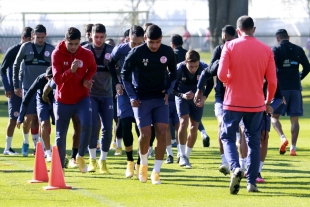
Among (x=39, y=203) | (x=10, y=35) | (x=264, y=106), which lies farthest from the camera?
(x=10, y=35)

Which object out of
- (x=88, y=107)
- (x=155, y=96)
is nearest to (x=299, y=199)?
(x=155, y=96)

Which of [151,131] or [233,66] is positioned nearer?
[233,66]

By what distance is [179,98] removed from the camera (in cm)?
1391

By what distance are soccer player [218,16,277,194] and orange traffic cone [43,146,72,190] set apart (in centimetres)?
211

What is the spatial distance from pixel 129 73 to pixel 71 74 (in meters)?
0.84

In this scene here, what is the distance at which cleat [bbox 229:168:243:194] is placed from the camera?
407 inches

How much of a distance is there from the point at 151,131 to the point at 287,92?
4.25m

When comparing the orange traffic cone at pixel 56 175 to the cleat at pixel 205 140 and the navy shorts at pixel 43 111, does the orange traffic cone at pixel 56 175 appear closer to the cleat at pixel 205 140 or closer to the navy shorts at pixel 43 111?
the navy shorts at pixel 43 111

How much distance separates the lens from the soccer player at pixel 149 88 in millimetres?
11539

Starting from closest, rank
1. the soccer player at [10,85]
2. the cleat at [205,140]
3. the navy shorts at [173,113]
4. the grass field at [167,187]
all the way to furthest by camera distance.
Answer: the grass field at [167,187]
the navy shorts at [173,113]
the soccer player at [10,85]
the cleat at [205,140]

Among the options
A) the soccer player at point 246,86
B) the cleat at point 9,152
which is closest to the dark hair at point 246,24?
the soccer player at point 246,86

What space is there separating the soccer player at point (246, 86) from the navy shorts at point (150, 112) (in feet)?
3.87

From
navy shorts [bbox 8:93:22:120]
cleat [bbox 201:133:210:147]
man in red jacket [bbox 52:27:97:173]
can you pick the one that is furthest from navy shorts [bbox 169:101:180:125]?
man in red jacket [bbox 52:27:97:173]

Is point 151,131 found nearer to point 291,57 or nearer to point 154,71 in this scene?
point 154,71
